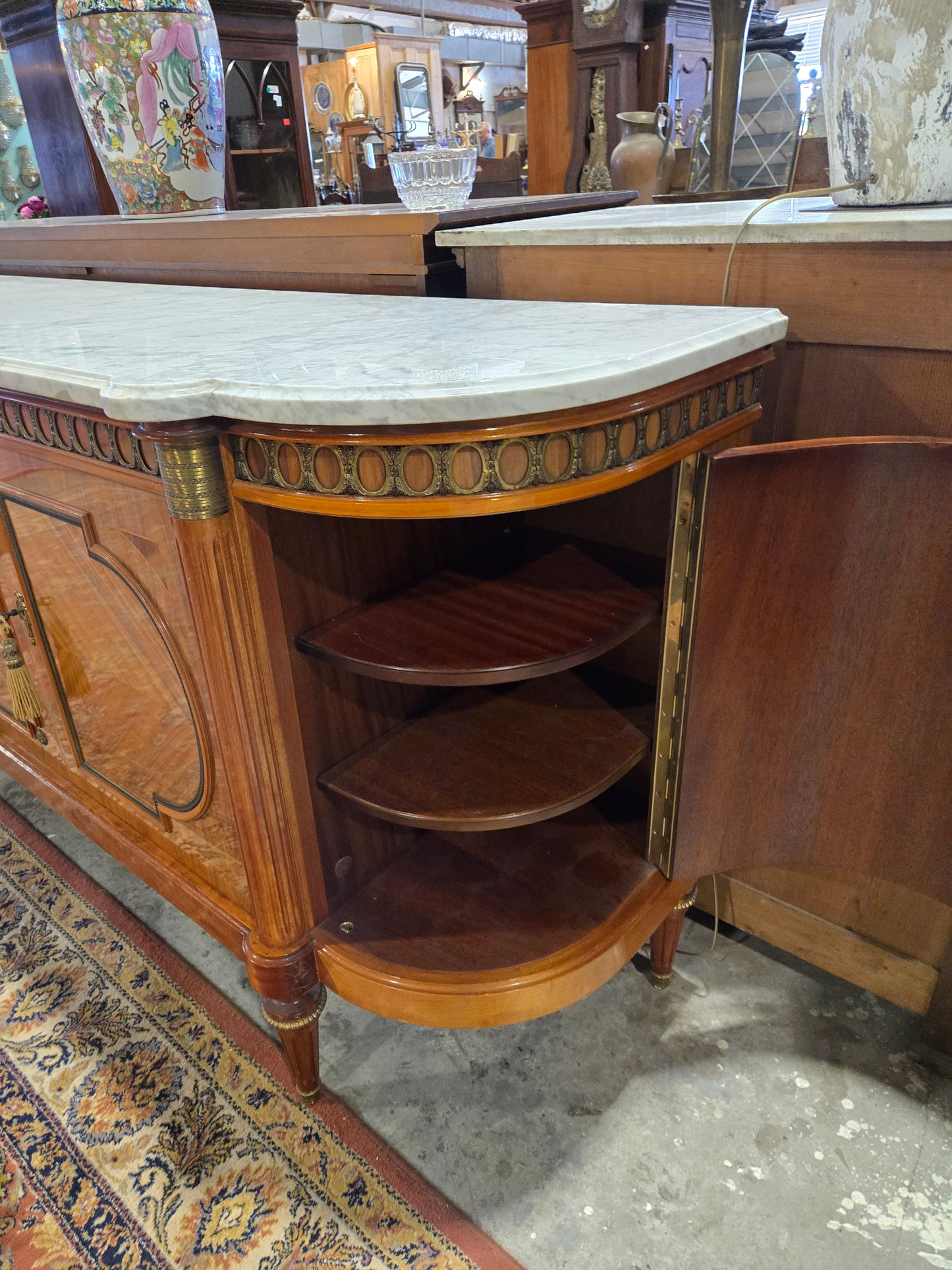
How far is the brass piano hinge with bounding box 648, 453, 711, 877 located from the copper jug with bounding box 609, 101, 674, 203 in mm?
853

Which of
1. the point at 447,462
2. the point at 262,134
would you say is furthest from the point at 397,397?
the point at 262,134

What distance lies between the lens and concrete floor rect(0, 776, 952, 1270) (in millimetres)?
815

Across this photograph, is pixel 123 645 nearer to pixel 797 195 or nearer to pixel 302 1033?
pixel 302 1033

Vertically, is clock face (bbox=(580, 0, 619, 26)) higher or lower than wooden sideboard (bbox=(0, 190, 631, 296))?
higher

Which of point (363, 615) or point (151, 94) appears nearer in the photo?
point (363, 615)

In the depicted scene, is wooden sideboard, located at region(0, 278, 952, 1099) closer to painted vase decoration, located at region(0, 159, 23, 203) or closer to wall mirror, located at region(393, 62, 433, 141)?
painted vase decoration, located at region(0, 159, 23, 203)

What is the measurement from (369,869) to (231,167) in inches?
101

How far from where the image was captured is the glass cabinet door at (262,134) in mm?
2750

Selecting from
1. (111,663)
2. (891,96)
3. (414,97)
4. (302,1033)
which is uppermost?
(414,97)

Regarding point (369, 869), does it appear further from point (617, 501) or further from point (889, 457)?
point (889, 457)

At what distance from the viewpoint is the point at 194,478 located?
65 centimetres

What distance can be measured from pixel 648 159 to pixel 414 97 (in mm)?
7878

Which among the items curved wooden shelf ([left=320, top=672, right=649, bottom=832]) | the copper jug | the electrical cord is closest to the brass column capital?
curved wooden shelf ([left=320, top=672, right=649, bottom=832])

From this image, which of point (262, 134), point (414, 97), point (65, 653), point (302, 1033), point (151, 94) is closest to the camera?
point (302, 1033)
